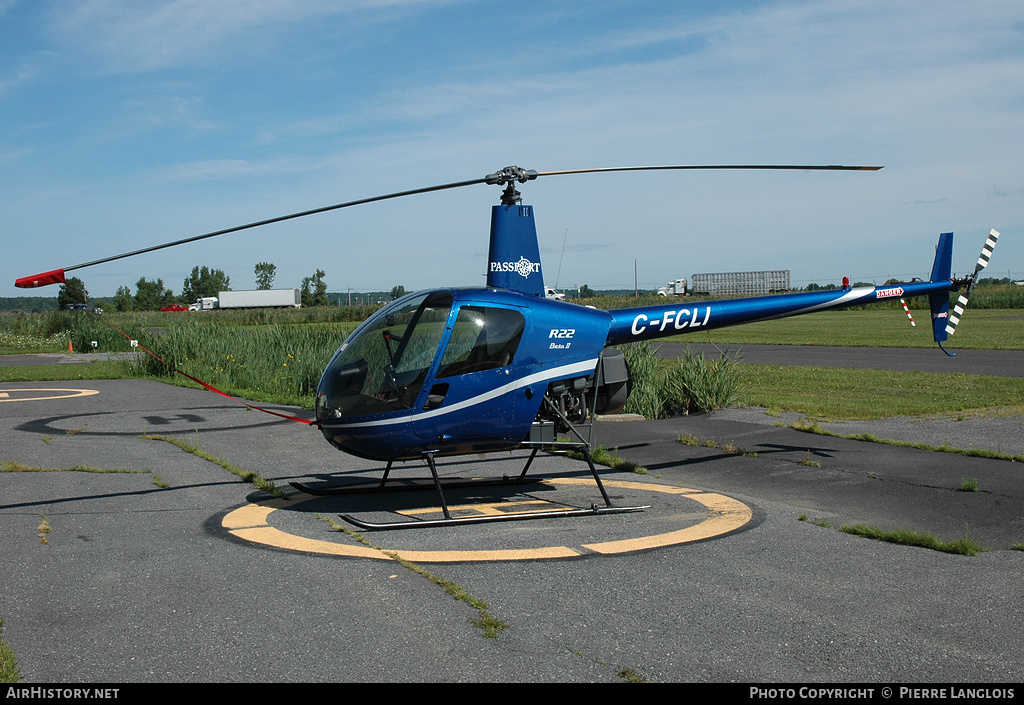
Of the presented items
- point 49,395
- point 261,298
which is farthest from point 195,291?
point 49,395

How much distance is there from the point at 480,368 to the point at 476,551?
1.87 m

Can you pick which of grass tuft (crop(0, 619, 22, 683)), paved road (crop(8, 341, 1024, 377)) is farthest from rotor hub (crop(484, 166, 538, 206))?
paved road (crop(8, 341, 1024, 377))

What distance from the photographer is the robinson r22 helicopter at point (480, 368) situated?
7480mm

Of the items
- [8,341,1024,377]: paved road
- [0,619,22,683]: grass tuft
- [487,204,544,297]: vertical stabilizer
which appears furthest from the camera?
[8,341,1024,377]: paved road

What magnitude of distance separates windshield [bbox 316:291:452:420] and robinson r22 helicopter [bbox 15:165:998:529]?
1 cm

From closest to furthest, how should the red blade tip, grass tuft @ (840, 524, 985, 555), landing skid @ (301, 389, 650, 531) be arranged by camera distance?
grass tuft @ (840, 524, 985, 555), the red blade tip, landing skid @ (301, 389, 650, 531)

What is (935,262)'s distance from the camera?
39.4ft

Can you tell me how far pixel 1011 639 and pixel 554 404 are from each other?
448 centimetres

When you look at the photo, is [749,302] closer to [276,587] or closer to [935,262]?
[935,262]

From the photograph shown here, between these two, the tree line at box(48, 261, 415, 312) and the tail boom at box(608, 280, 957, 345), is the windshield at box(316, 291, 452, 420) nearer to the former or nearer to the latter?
the tail boom at box(608, 280, 957, 345)

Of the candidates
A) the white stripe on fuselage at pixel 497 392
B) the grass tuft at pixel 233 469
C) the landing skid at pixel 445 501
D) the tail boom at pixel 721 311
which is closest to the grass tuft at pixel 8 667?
the landing skid at pixel 445 501

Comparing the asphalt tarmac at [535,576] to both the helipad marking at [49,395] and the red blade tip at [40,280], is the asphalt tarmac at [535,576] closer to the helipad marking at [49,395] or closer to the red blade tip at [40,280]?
the red blade tip at [40,280]

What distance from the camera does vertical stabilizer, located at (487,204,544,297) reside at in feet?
28.3
